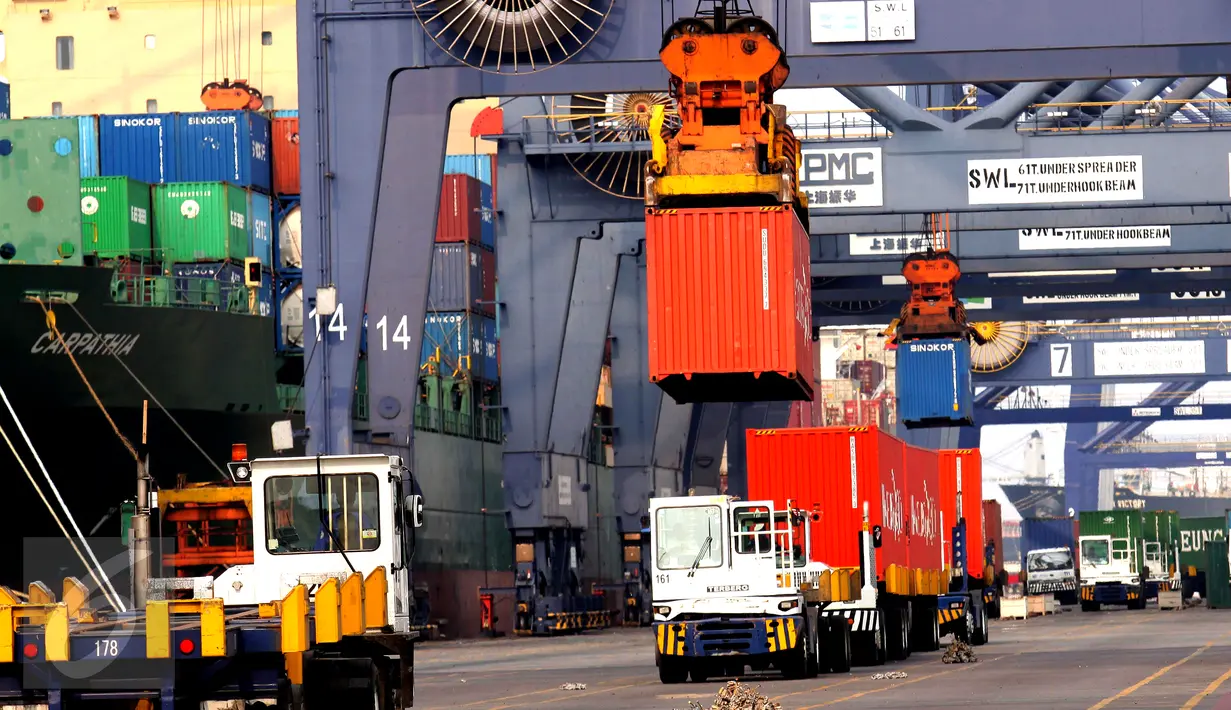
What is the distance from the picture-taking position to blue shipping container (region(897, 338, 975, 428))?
1939 inches

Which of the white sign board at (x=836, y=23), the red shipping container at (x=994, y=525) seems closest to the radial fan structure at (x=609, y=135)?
the red shipping container at (x=994, y=525)

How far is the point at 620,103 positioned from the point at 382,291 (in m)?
15.4

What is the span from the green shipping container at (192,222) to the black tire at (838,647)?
73.8 feet

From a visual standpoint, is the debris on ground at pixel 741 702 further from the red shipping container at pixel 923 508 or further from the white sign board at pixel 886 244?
the white sign board at pixel 886 244

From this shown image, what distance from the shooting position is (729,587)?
77.9ft

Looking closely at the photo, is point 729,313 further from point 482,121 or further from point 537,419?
point 482,121

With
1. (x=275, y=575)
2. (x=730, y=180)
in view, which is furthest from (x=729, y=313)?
(x=275, y=575)

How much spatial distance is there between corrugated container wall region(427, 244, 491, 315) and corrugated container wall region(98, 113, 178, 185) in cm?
Result: 1139

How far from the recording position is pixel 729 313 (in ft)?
83.5

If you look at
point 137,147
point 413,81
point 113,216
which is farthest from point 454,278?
point 413,81

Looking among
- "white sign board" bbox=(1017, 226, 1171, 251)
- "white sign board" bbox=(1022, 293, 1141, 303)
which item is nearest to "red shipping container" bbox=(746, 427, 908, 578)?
"white sign board" bbox=(1017, 226, 1171, 251)

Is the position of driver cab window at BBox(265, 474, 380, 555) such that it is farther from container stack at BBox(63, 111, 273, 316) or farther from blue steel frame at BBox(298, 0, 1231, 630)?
container stack at BBox(63, 111, 273, 316)

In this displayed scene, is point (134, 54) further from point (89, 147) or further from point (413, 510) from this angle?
point (413, 510)

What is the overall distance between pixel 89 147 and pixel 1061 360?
46961mm
